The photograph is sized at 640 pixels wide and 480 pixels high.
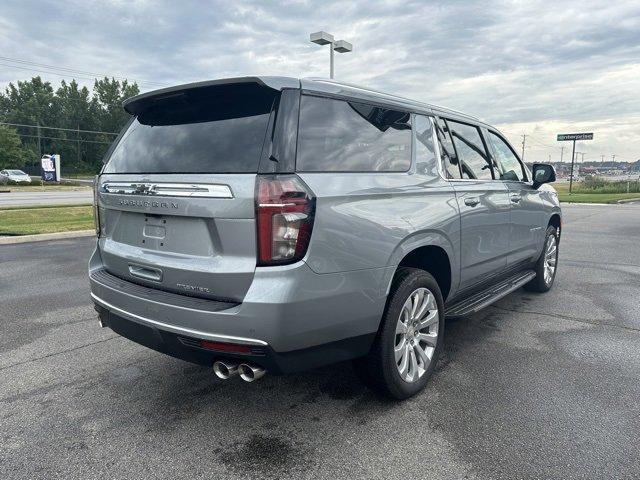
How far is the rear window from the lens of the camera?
8.18 ft

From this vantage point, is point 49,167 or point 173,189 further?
point 49,167

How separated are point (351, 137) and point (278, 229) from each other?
81cm

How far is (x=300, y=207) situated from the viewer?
2350 mm

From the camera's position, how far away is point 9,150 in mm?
65375

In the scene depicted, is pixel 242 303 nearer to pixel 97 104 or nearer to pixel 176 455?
pixel 176 455

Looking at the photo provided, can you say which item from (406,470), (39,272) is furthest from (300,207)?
(39,272)

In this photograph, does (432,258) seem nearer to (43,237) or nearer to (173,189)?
(173,189)

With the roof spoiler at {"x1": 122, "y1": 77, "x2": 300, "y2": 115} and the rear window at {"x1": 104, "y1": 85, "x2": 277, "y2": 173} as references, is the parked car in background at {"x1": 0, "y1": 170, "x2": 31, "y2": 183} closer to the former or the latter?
the roof spoiler at {"x1": 122, "y1": 77, "x2": 300, "y2": 115}

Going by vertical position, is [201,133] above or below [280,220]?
above

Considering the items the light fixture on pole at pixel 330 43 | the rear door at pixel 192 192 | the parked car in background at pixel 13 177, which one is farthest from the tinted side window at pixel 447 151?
the parked car in background at pixel 13 177

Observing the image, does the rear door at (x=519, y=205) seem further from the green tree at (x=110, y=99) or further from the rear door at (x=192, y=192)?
the green tree at (x=110, y=99)

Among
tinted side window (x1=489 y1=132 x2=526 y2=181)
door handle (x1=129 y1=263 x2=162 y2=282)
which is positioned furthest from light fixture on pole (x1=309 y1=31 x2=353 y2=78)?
door handle (x1=129 y1=263 x2=162 y2=282)

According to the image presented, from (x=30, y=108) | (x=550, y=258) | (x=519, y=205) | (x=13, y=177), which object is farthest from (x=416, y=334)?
(x=30, y=108)

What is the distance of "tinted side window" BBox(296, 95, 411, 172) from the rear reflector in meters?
0.93
